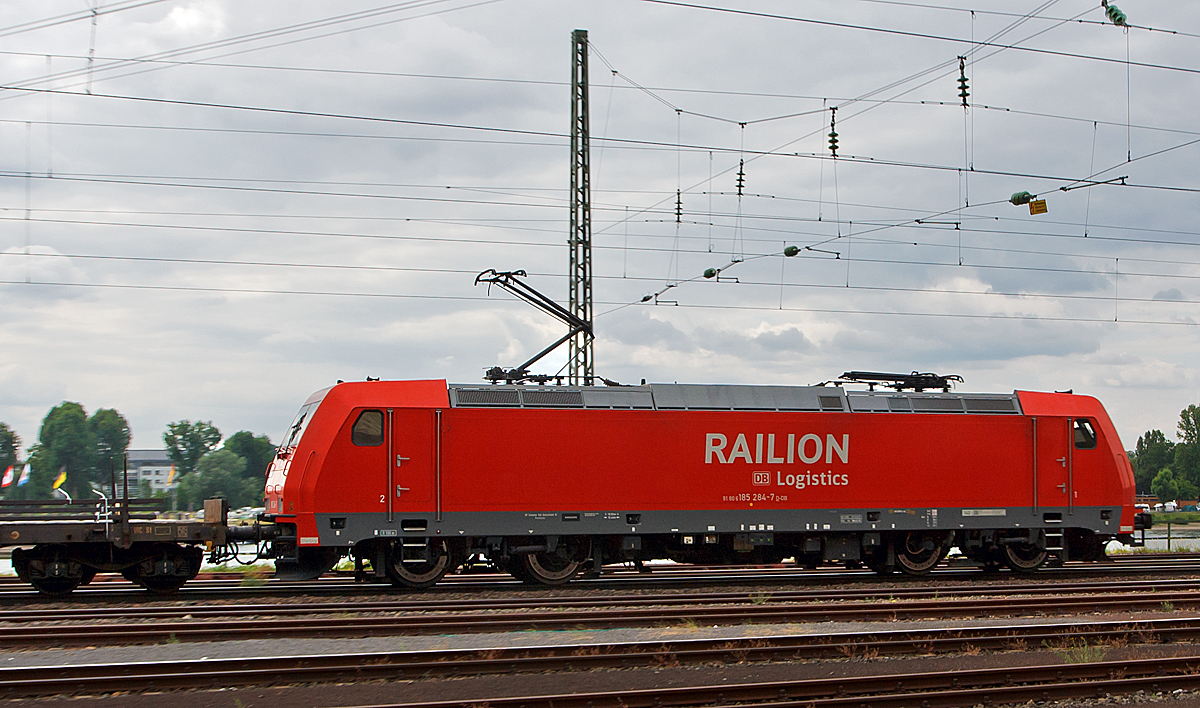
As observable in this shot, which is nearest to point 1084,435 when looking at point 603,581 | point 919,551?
point 919,551

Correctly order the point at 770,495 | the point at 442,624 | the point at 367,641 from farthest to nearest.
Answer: the point at 770,495
the point at 442,624
the point at 367,641

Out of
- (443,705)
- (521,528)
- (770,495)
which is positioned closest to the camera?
(443,705)

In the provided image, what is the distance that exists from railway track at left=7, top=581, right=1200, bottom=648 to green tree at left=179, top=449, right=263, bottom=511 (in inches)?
1672

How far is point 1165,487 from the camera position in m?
112

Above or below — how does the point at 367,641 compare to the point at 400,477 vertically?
below

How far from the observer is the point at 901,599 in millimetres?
16125

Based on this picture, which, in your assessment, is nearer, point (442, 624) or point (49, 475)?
point (442, 624)

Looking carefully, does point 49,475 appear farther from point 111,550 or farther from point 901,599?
point 901,599

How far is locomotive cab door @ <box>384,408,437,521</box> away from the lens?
55.9 feet

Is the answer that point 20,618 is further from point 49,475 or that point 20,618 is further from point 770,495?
point 49,475

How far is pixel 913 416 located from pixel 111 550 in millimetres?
15246

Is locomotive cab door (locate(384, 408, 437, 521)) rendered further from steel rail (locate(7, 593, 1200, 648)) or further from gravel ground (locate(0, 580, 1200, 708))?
gravel ground (locate(0, 580, 1200, 708))

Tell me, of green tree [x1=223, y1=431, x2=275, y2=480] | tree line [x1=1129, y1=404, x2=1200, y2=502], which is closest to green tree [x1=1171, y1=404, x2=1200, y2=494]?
tree line [x1=1129, y1=404, x2=1200, y2=502]

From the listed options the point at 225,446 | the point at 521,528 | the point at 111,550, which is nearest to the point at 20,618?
the point at 111,550
